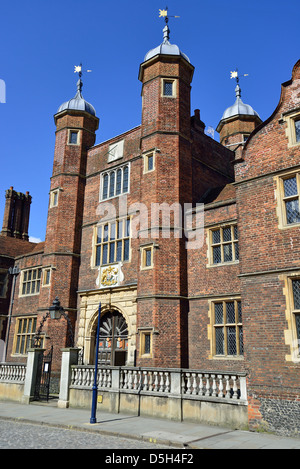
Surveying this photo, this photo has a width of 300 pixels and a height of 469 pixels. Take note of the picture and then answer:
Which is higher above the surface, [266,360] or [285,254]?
[285,254]

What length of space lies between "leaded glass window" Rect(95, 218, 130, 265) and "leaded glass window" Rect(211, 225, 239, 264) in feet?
13.3

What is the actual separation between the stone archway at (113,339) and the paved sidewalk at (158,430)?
3.84 metres

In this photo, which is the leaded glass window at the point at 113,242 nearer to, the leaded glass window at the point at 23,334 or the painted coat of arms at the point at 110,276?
the painted coat of arms at the point at 110,276

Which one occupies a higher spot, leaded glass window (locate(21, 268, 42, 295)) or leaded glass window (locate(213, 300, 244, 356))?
leaded glass window (locate(21, 268, 42, 295))

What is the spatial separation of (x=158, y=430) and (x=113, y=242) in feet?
32.6

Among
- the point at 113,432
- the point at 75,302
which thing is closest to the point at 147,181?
the point at 75,302

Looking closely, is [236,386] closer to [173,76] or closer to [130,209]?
[130,209]

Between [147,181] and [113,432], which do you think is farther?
[147,181]

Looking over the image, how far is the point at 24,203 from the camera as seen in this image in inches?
1256

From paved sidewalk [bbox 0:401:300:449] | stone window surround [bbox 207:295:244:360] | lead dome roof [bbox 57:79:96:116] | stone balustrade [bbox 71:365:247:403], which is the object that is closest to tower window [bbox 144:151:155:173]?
stone window surround [bbox 207:295:244:360]

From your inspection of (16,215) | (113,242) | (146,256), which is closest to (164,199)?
(146,256)

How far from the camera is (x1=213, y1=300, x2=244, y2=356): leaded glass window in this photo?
13.6 metres

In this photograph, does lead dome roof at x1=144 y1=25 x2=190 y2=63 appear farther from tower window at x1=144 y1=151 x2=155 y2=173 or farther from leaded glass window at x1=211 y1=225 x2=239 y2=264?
leaded glass window at x1=211 y1=225 x2=239 y2=264

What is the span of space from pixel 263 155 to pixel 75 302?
1164 centimetres
